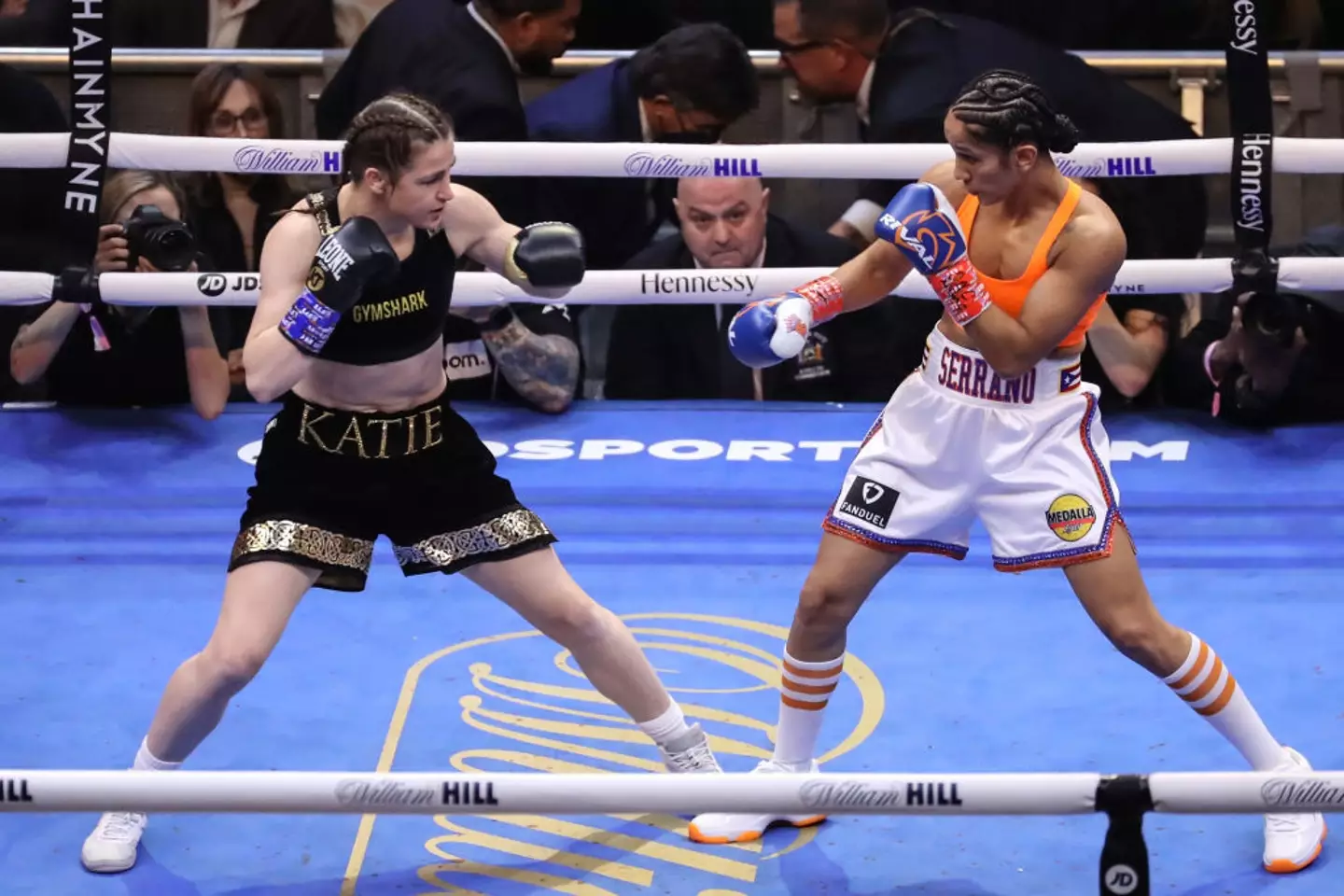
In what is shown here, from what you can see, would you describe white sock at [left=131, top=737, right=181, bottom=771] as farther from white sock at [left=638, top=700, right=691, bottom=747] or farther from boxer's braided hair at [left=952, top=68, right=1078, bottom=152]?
Result: boxer's braided hair at [left=952, top=68, right=1078, bottom=152]

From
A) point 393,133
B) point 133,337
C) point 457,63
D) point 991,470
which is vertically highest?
point 393,133

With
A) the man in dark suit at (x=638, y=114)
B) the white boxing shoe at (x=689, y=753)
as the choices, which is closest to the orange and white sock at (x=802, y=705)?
the white boxing shoe at (x=689, y=753)

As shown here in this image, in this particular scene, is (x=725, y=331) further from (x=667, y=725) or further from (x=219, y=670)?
(x=219, y=670)

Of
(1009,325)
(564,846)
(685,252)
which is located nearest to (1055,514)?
(1009,325)

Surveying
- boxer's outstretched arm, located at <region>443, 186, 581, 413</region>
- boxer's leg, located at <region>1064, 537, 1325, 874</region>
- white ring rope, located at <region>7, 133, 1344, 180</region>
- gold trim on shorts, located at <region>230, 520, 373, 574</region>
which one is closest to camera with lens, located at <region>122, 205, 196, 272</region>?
white ring rope, located at <region>7, 133, 1344, 180</region>

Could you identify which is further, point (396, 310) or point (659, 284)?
point (659, 284)

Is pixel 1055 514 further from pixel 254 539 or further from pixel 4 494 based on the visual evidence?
pixel 4 494

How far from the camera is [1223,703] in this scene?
337cm

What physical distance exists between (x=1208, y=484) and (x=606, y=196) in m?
1.97

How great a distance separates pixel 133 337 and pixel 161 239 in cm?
77

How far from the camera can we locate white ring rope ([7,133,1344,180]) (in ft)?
16.0

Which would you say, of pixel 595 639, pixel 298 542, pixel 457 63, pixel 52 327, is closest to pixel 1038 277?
pixel 595 639

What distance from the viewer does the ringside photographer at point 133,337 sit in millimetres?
4695

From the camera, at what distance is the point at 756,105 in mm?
5566
